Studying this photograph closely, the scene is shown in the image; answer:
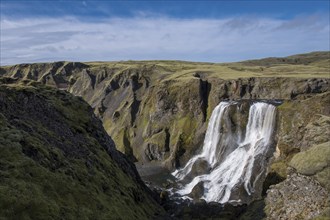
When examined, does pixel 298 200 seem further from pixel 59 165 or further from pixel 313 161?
pixel 59 165

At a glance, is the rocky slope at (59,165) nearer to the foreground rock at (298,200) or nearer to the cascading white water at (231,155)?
the foreground rock at (298,200)

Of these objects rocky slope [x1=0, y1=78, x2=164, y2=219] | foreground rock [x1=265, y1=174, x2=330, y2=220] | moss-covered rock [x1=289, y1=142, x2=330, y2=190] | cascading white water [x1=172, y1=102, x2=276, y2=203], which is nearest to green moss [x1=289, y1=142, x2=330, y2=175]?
moss-covered rock [x1=289, y1=142, x2=330, y2=190]

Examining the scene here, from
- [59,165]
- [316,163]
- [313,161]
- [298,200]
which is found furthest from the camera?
[313,161]

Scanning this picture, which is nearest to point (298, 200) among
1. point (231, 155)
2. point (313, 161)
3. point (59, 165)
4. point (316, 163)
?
point (316, 163)

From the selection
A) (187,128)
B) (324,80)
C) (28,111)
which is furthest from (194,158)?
(28,111)

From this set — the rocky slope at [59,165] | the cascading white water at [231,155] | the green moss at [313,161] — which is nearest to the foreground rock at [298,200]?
the green moss at [313,161]

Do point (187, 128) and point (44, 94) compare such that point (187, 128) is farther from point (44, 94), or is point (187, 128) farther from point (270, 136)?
point (44, 94)
